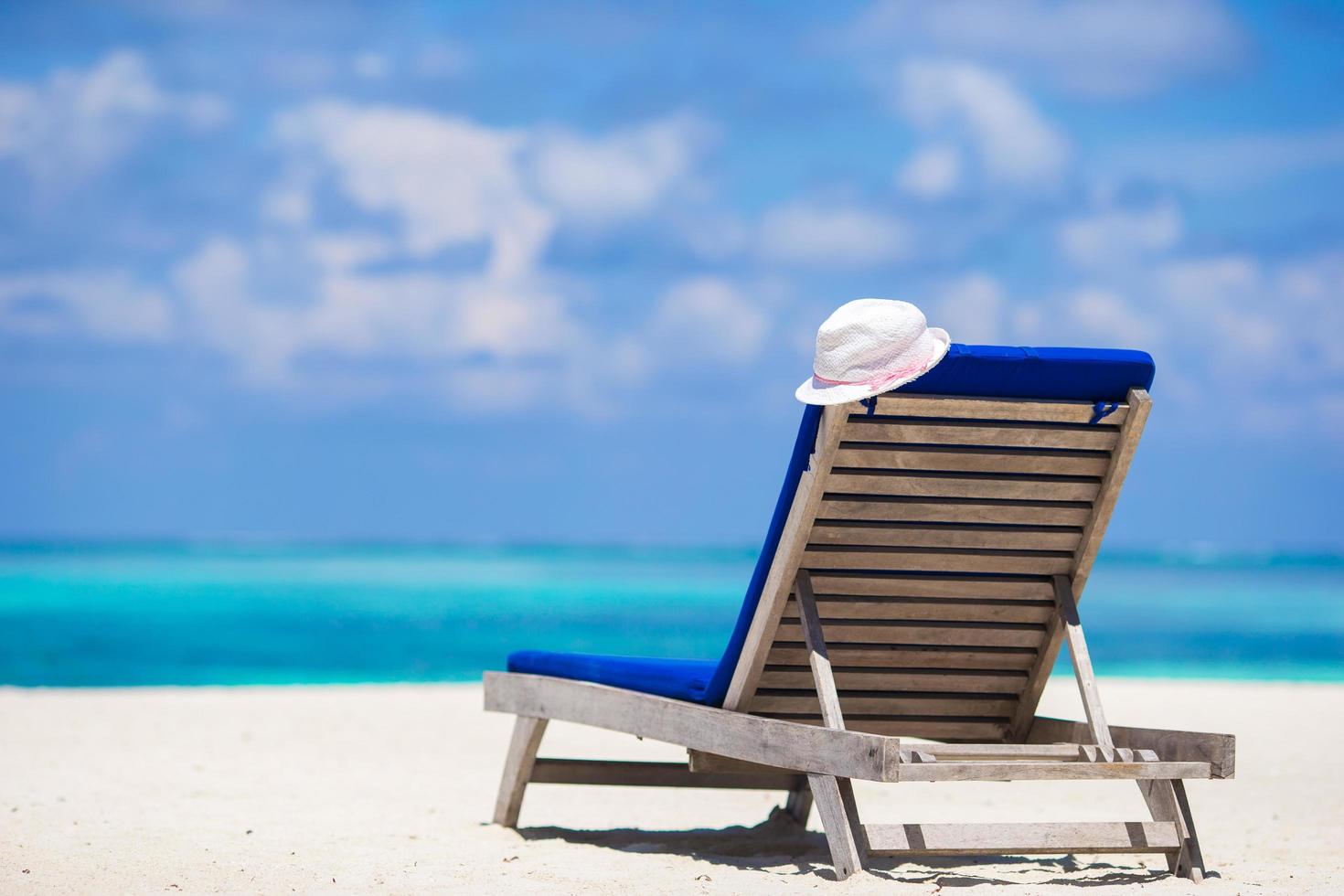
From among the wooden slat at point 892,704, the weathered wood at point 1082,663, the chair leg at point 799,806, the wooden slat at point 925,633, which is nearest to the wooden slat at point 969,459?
the weathered wood at point 1082,663

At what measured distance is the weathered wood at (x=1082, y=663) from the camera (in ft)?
14.6

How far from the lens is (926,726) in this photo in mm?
4941

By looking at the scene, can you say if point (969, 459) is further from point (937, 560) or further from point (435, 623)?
point (435, 623)

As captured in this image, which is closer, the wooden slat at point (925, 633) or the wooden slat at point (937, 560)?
the wooden slat at point (937, 560)

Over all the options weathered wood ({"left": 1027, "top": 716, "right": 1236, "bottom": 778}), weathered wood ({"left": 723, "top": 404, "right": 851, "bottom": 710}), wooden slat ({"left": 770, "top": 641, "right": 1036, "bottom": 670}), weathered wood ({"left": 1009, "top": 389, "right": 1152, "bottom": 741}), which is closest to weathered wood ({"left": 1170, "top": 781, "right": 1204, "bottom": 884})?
weathered wood ({"left": 1027, "top": 716, "right": 1236, "bottom": 778})

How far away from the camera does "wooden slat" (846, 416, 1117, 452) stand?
4.21 m

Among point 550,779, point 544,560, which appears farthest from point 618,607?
point 544,560

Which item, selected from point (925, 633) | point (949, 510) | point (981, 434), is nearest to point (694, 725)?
point (925, 633)

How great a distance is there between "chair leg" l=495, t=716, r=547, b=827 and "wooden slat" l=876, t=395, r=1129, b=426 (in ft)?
6.57

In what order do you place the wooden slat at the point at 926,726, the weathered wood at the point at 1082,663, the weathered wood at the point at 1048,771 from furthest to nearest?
the wooden slat at the point at 926,726 < the weathered wood at the point at 1082,663 < the weathered wood at the point at 1048,771

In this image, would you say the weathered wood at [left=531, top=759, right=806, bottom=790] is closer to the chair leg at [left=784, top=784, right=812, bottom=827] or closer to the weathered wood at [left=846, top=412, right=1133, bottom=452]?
the chair leg at [left=784, top=784, right=812, bottom=827]

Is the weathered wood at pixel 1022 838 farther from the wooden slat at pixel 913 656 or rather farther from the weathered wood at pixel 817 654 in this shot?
the wooden slat at pixel 913 656

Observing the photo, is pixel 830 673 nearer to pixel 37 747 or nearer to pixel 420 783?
pixel 420 783

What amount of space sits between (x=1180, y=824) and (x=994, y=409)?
1.36 m
